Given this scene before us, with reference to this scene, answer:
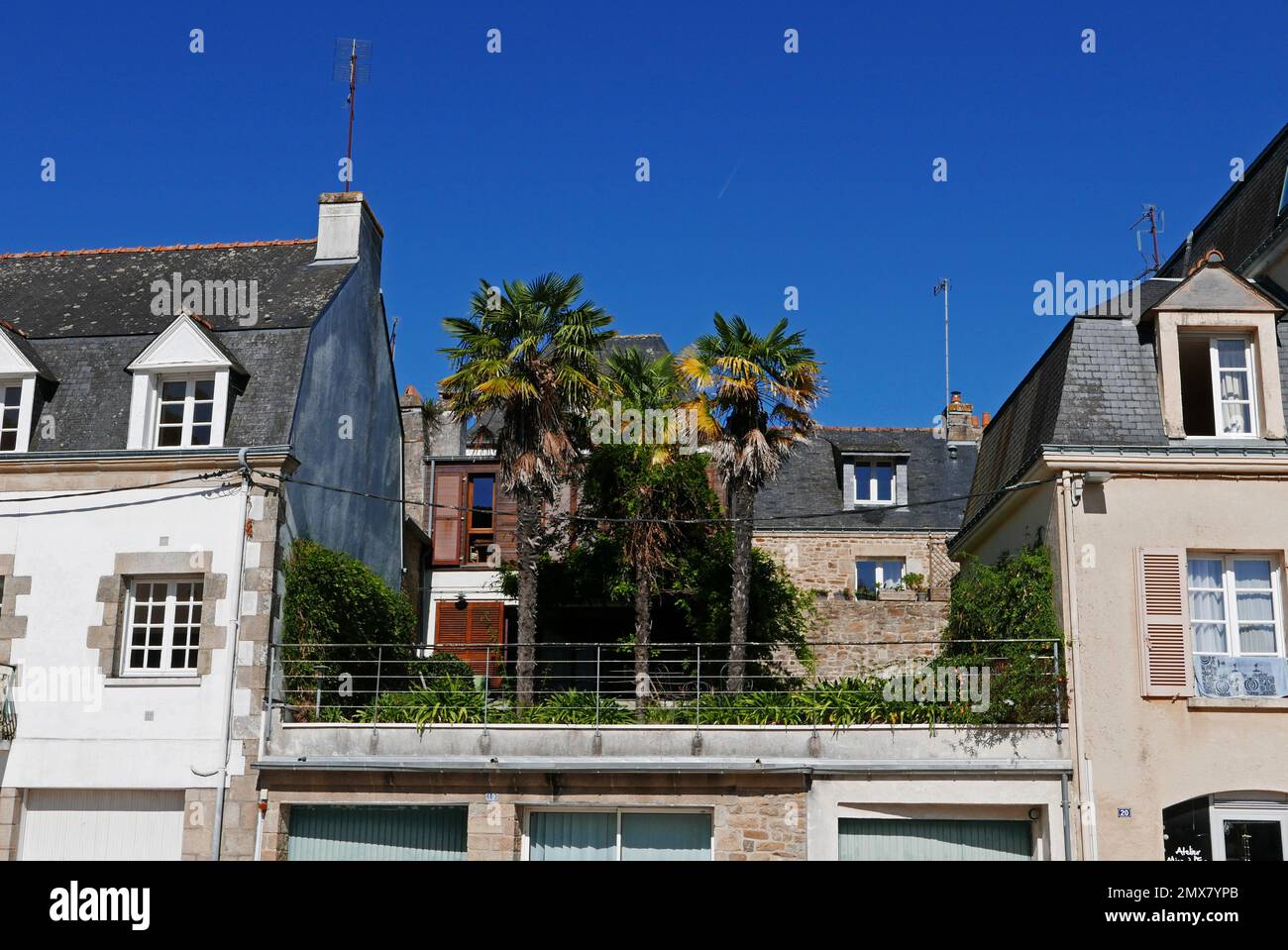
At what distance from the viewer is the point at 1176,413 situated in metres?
16.3

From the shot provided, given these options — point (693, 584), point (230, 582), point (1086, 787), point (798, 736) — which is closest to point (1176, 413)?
point (1086, 787)

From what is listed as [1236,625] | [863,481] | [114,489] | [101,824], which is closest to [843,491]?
[863,481]

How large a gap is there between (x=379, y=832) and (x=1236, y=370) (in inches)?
467

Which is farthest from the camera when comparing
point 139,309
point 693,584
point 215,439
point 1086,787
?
point 693,584

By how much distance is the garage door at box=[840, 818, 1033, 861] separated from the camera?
51.2 ft

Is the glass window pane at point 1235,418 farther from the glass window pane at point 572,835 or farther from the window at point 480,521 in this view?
the window at point 480,521

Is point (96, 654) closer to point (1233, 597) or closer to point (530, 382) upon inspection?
point (530, 382)

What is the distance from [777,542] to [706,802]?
13669mm

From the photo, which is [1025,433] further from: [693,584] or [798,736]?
[693,584]

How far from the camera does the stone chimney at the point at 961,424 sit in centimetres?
3195

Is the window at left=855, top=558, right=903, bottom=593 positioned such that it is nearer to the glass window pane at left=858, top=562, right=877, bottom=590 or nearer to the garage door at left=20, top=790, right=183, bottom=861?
the glass window pane at left=858, top=562, right=877, bottom=590

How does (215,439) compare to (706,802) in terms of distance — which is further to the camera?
(215,439)
